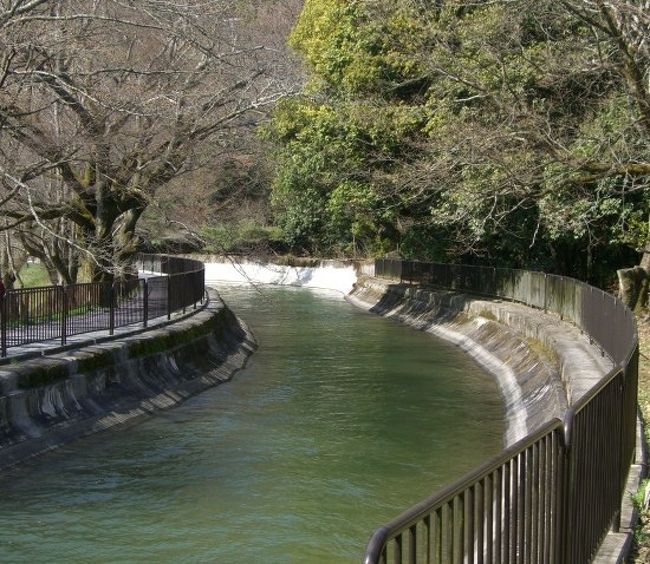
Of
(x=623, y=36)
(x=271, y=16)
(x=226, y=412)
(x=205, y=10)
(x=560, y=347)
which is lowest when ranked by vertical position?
(x=226, y=412)

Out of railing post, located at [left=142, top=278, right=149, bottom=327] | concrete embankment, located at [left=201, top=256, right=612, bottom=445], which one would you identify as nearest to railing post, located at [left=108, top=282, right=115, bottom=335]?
railing post, located at [left=142, top=278, right=149, bottom=327]

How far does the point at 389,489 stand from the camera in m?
12.4

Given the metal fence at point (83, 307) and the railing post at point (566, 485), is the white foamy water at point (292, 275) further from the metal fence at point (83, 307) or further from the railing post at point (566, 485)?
the railing post at point (566, 485)

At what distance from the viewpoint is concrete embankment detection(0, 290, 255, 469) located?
13.8 meters

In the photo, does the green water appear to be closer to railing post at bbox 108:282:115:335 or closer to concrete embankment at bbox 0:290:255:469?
concrete embankment at bbox 0:290:255:469

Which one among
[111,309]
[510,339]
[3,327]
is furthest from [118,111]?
[510,339]

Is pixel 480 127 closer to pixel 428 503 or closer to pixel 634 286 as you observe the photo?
pixel 634 286

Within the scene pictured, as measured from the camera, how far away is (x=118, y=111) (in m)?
20.7

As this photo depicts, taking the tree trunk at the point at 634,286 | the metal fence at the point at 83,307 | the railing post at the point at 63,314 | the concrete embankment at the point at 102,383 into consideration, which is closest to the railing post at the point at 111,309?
the metal fence at the point at 83,307

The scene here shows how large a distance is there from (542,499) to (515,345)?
60.0 ft

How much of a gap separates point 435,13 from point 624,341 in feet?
67.7

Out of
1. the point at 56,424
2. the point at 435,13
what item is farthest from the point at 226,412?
the point at 435,13

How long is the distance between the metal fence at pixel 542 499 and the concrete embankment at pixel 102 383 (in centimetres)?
856

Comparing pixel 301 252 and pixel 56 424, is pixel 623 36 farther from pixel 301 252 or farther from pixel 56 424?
pixel 301 252
